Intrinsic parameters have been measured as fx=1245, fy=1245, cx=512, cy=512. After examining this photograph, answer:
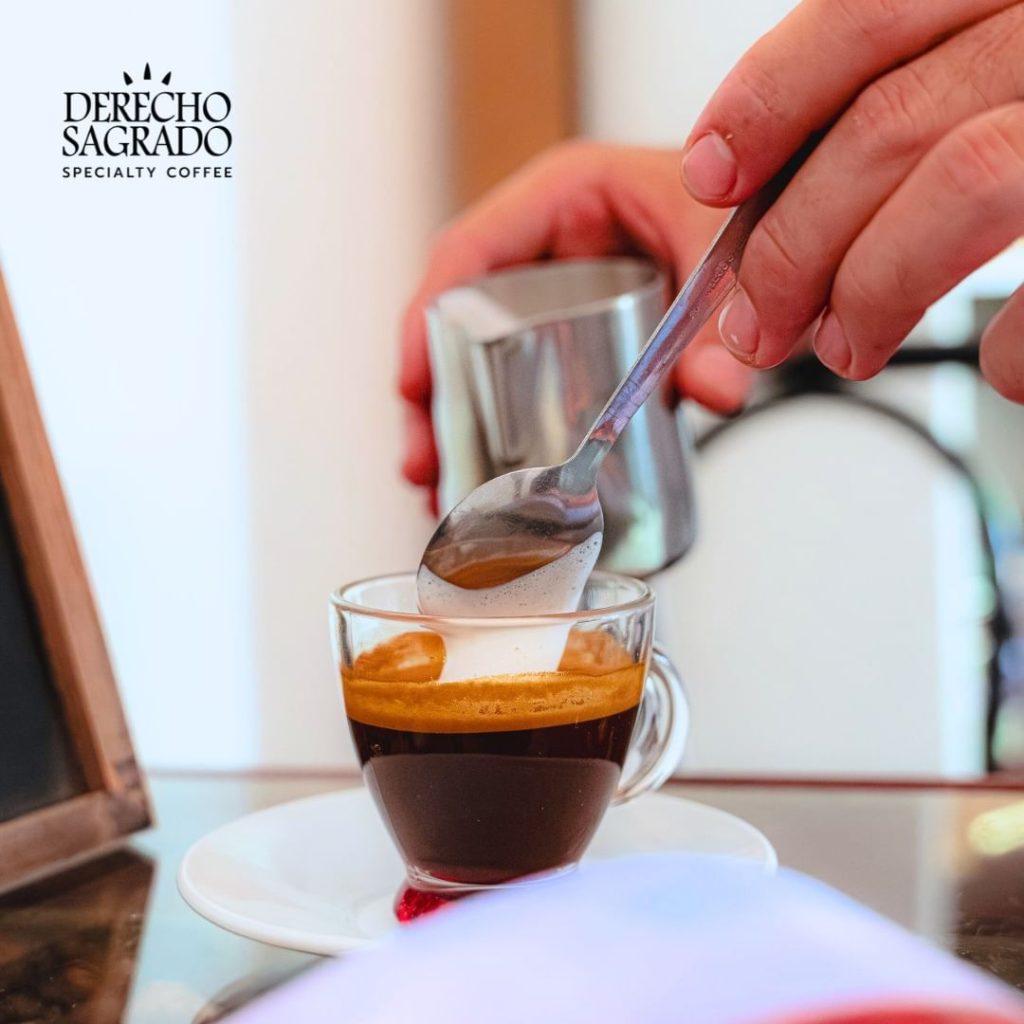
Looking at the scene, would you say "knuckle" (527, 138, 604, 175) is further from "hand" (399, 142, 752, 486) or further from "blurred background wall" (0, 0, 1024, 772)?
"blurred background wall" (0, 0, 1024, 772)

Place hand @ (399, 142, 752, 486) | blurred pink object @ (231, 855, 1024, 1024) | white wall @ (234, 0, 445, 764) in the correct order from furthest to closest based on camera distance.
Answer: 1. white wall @ (234, 0, 445, 764)
2. hand @ (399, 142, 752, 486)
3. blurred pink object @ (231, 855, 1024, 1024)

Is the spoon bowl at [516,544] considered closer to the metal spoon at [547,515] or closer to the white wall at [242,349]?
the metal spoon at [547,515]

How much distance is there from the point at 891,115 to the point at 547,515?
0.17 meters

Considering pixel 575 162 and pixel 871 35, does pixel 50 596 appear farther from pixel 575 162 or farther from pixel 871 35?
pixel 575 162

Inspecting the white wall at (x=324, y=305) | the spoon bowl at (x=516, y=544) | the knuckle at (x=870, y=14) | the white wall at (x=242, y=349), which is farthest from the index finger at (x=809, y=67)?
the white wall at (x=324, y=305)

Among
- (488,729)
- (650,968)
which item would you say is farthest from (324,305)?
(650,968)

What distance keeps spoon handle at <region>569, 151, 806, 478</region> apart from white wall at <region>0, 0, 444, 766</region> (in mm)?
584

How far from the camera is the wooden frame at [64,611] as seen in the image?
1.63 ft

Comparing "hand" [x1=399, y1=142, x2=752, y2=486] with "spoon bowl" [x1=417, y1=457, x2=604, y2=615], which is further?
"hand" [x1=399, y1=142, x2=752, y2=486]

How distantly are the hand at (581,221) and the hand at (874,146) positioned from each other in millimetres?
366

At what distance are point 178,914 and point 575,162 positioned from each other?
56cm

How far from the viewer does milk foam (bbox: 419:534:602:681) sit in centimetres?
41

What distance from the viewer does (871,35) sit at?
0.40 m

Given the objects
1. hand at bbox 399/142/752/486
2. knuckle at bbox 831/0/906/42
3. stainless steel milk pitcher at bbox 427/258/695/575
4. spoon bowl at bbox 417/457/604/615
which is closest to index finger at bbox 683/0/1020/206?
knuckle at bbox 831/0/906/42
